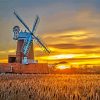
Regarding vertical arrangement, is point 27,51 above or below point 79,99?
above

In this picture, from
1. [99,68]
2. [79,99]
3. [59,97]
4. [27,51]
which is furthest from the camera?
[99,68]

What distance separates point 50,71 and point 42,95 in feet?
183

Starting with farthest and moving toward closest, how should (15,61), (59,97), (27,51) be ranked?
(15,61) → (27,51) → (59,97)

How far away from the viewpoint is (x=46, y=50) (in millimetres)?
69312

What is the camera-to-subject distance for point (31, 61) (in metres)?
66.9

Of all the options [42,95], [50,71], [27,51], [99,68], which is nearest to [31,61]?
[27,51]

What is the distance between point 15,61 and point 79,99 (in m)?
56.3

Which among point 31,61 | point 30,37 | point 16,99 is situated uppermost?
point 30,37

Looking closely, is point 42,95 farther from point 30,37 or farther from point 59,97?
point 30,37

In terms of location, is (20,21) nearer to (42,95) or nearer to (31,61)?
(31,61)

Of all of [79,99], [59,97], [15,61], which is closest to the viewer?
[79,99]

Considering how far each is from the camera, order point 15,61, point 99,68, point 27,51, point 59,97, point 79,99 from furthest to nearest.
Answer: point 99,68, point 15,61, point 27,51, point 59,97, point 79,99

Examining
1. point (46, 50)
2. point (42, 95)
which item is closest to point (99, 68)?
point (46, 50)

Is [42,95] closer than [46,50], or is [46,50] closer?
[42,95]
